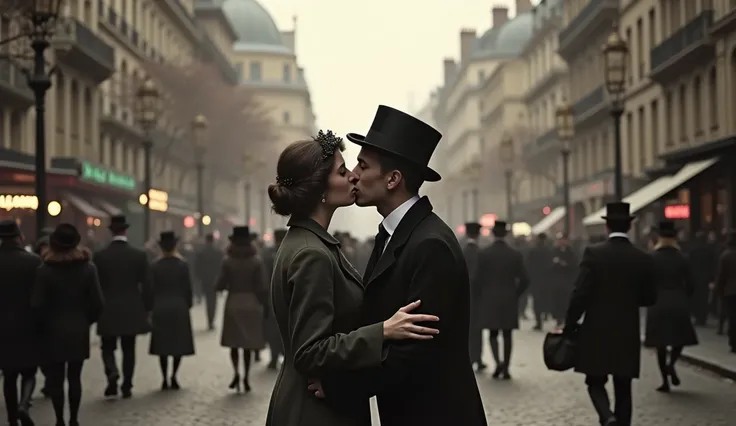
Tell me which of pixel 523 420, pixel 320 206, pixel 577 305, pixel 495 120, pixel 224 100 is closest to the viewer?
pixel 320 206

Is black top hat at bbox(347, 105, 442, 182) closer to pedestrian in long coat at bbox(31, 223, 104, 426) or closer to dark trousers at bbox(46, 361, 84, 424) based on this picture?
pedestrian in long coat at bbox(31, 223, 104, 426)

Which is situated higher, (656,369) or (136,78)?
(136,78)

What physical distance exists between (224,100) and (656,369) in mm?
51278

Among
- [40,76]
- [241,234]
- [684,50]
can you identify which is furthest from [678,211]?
[40,76]

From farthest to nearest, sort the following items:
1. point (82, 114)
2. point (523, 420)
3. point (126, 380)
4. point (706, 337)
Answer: point (82, 114), point (706, 337), point (126, 380), point (523, 420)

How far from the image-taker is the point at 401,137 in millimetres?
4680

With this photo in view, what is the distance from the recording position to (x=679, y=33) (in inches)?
1459

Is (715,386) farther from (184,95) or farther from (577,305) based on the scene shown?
(184,95)

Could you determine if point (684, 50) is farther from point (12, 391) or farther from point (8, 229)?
point (12, 391)

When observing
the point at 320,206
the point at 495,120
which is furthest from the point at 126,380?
the point at 495,120

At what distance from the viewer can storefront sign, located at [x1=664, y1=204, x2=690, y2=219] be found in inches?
1296

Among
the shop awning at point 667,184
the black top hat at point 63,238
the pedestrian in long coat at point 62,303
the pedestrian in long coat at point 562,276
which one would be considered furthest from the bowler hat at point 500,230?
the shop awning at point 667,184

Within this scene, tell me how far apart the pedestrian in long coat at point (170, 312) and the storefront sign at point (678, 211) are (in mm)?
20352

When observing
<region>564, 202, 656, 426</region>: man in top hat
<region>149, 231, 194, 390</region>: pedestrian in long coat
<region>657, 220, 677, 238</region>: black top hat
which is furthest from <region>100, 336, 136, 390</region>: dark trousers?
<region>657, 220, 677, 238</region>: black top hat
